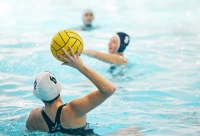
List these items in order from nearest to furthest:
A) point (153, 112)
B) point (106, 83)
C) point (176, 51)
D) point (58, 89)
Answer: point (106, 83)
point (58, 89)
point (153, 112)
point (176, 51)

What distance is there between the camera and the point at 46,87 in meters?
3.97

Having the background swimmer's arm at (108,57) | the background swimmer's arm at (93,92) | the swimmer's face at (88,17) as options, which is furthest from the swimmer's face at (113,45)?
the swimmer's face at (88,17)

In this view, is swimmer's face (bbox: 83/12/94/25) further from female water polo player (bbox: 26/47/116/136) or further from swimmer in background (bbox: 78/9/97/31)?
female water polo player (bbox: 26/47/116/136)

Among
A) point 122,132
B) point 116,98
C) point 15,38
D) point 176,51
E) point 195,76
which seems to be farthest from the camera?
point 15,38

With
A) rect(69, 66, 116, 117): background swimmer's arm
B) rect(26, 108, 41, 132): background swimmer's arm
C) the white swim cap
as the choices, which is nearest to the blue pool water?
rect(26, 108, 41, 132): background swimmer's arm

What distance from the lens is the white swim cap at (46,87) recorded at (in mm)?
3967

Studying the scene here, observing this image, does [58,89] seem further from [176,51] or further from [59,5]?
[59,5]

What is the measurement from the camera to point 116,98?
6.61 meters

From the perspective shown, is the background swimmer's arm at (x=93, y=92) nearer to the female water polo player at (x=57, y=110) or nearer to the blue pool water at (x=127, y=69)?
the female water polo player at (x=57, y=110)

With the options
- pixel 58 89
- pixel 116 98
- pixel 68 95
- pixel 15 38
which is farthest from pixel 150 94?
pixel 15 38

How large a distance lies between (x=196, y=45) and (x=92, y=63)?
141 inches

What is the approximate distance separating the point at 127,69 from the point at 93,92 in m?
4.63

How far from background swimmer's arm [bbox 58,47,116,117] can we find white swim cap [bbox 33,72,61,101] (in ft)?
0.75

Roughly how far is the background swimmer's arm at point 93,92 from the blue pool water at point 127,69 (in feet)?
3.08
